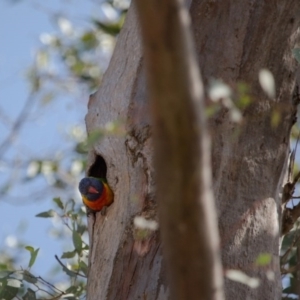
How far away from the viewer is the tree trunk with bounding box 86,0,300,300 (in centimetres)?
170

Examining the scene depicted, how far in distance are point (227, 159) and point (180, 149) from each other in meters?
0.96

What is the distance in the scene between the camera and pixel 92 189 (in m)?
1.91

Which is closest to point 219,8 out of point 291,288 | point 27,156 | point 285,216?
point 285,216

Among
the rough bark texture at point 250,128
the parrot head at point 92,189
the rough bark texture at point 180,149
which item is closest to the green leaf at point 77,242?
the parrot head at point 92,189

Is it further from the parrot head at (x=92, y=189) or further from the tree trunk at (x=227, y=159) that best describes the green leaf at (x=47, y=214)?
the tree trunk at (x=227, y=159)

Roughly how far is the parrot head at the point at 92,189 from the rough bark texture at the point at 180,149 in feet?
3.47

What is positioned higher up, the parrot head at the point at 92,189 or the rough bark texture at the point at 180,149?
the parrot head at the point at 92,189

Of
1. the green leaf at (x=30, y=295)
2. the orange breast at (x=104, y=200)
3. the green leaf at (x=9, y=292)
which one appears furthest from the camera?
the green leaf at (x=30, y=295)

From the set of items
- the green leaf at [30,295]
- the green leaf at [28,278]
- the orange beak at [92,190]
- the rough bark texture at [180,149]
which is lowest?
the rough bark texture at [180,149]

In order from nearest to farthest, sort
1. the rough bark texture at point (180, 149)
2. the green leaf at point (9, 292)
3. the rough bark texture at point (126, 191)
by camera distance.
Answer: the rough bark texture at point (180, 149) < the rough bark texture at point (126, 191) < the green leaf at point (9, 292)

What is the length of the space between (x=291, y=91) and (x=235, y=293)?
1.91 feet

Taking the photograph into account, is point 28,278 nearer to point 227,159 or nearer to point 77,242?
point 77,242

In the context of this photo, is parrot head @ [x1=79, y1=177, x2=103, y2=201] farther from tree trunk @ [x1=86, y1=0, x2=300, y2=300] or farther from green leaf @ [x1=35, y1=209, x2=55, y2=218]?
green leaf @ [x1=35, y1=209, x2=55, y2=218]

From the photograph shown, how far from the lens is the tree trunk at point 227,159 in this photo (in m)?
1.70
